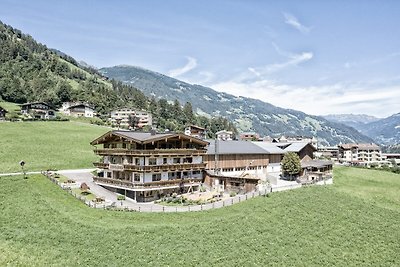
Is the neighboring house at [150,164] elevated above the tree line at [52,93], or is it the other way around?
the tree line at [52,93]

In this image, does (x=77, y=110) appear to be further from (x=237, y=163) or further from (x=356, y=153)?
(x=356, y=153)

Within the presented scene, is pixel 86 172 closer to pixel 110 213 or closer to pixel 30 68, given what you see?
pixel 110 213

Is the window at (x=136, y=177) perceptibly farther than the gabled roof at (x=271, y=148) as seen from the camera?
No

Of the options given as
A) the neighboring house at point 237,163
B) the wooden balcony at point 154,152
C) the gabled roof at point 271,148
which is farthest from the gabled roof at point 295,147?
the wooden balcony at point 154,152

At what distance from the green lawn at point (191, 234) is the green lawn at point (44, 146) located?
610 inches

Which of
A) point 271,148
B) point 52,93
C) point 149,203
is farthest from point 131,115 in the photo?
point 149,203

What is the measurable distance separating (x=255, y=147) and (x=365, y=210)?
86.9 feet

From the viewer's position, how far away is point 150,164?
48812 millimetres

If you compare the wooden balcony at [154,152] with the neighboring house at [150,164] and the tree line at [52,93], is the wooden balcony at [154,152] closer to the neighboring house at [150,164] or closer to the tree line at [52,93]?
the neighboring house at [150,164]

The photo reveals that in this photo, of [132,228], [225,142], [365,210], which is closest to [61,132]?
[225,142]

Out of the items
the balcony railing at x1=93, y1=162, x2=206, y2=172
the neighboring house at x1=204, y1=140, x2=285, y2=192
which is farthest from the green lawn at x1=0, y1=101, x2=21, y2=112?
the neighboring house at x1=204, y1=140, x2=285, y2=192

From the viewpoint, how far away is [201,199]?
1855 inches

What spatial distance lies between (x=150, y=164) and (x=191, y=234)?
16.3 m

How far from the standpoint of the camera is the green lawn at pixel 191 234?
30.9 m
